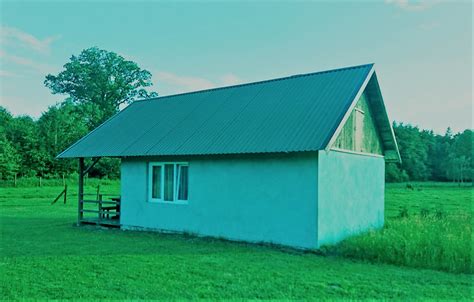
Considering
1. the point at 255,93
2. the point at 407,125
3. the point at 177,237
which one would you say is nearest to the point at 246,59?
the point at 255,93

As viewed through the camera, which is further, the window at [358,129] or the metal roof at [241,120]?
the window at [358,129]

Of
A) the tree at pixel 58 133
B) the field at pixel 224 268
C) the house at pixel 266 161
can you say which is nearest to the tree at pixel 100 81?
the tree at pixel 58 133

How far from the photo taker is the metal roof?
10.4m

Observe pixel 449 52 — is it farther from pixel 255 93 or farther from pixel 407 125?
pixel 407 125

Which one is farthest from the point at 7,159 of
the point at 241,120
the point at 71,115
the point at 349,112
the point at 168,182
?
the point at 349,112

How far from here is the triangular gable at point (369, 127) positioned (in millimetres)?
11188

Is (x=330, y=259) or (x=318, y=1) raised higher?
(x=318, y=1)

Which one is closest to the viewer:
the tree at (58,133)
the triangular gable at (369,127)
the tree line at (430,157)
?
the triangular gable at (369,127)

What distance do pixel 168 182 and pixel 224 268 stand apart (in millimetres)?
5478

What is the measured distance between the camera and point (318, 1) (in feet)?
42.5

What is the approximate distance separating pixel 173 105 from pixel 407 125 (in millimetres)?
58104

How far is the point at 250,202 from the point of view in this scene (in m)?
10.8

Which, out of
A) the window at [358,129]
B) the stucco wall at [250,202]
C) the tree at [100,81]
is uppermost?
the tree at [100,81]

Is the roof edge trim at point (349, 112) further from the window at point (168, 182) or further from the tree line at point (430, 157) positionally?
the tree line at point (430, 157)
